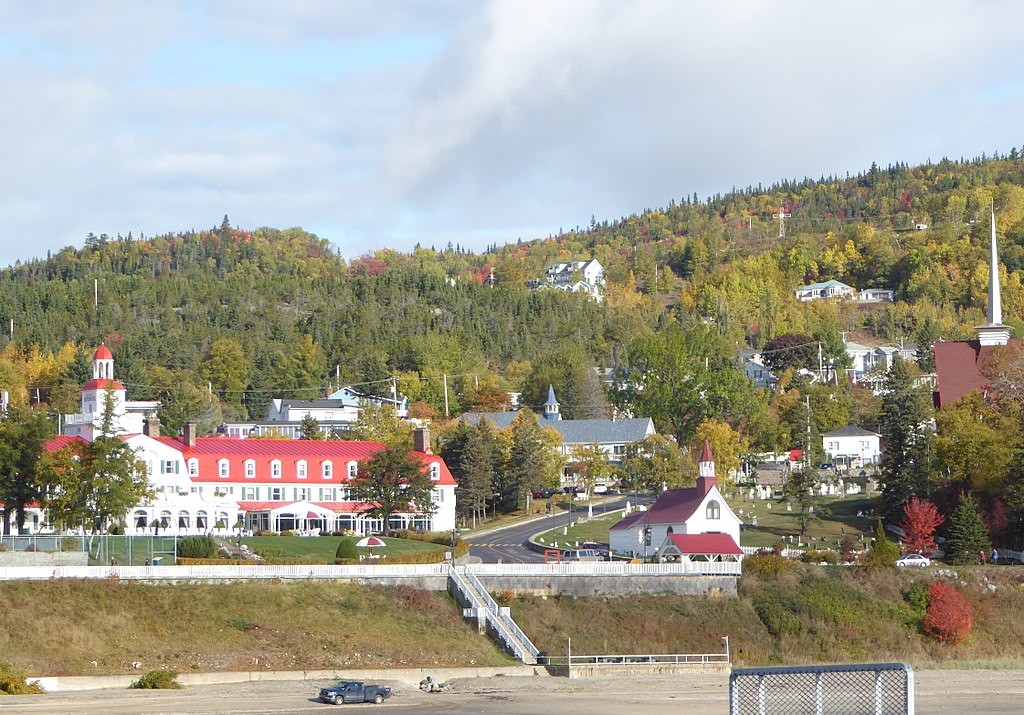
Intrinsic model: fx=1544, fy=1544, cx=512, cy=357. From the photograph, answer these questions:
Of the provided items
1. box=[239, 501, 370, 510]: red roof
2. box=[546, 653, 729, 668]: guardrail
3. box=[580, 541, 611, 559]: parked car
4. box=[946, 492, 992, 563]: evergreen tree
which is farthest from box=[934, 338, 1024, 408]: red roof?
box=[546, 653, 729, 668]: guardrail

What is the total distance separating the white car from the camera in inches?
3184

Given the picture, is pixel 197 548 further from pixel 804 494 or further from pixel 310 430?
pixel 310 430

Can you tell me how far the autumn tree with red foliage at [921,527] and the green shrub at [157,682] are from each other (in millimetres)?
47048

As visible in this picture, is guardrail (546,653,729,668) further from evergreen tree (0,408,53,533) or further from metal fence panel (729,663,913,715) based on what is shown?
metal fence panel (729,663,913,715)

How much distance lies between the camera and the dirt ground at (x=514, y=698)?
5156cm

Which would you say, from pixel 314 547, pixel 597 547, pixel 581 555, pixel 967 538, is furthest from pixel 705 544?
pixel 314 547

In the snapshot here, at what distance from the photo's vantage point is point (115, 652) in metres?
60.5

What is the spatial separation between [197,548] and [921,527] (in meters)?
41.2

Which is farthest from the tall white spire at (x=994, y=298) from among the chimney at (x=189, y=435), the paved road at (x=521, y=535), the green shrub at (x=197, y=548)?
the green shrub at (x=197, y=548)

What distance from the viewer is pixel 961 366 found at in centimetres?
11456

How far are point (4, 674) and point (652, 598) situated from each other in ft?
102

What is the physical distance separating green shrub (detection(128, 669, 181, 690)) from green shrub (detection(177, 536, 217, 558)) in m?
17.3

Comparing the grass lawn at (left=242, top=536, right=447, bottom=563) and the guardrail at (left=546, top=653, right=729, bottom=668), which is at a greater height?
the grass lawn at (left=242, top=536, right=447, bottom=563)

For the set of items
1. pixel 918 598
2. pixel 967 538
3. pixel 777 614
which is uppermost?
pixel 967 538
